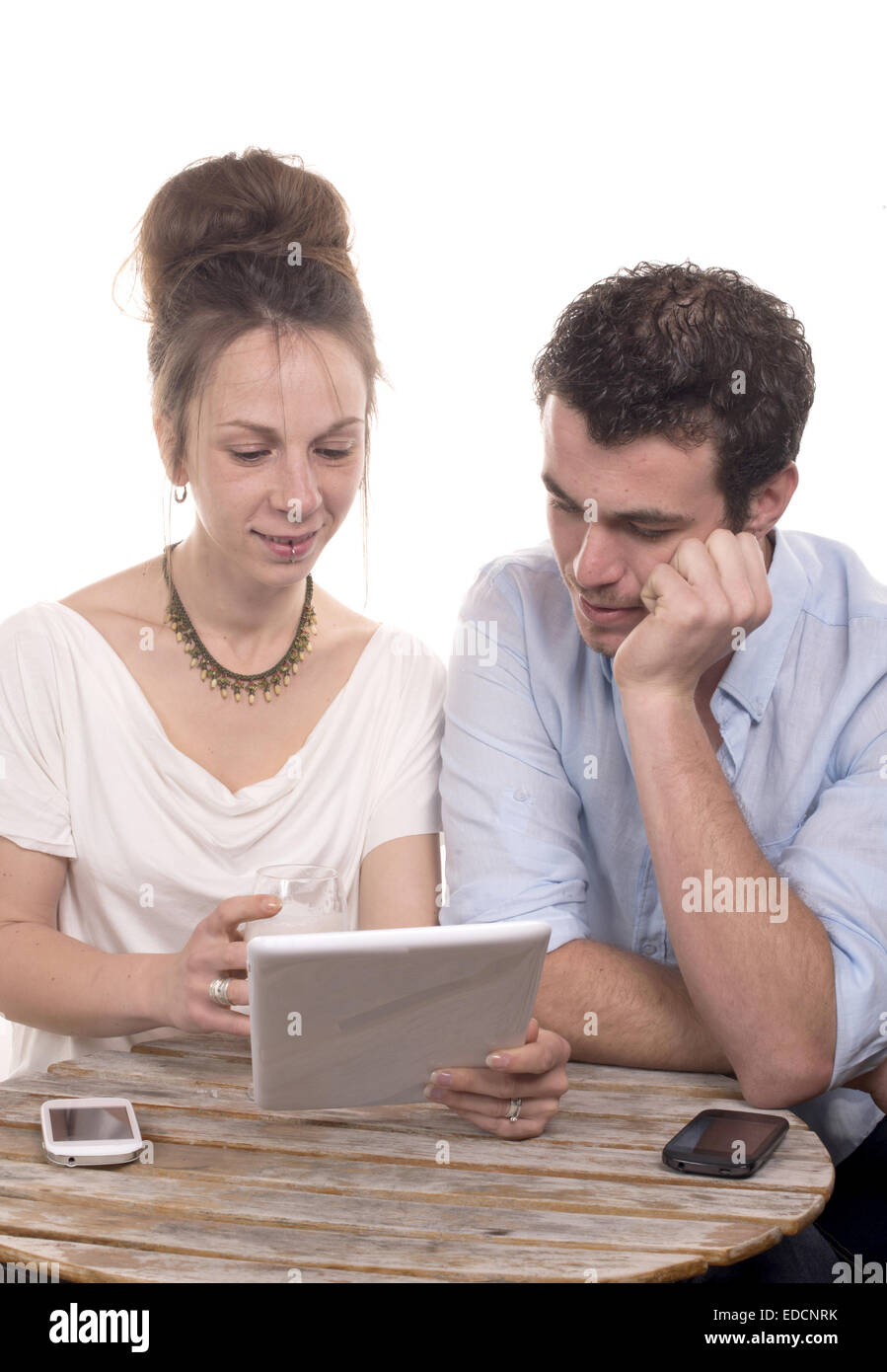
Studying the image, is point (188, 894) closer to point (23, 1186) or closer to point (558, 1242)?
point (23, 1186)

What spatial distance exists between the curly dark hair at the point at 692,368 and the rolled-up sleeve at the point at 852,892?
416 millimetres

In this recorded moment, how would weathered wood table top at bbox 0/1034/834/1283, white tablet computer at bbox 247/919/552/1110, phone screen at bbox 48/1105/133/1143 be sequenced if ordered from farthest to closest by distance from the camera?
phone screen at bbox 48/1105/133/1143 → white tablet computer at bbox 247/919/552/1110 → weathered wood table top at bbox 0/1034/834/1283

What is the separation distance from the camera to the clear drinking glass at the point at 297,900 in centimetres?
152

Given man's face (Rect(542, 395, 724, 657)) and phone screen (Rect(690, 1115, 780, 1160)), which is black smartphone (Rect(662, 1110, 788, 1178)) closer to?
phone screen (Rect(690, 1115, 780, 1160))

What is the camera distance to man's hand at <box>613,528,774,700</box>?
5.72ft

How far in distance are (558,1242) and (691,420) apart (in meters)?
1.07

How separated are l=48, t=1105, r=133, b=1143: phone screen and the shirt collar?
1039 millimetres

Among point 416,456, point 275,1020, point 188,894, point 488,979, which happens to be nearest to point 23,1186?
point 275,1020

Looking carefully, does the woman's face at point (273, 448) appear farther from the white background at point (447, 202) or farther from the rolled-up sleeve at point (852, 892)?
the white background at point (447, 202)

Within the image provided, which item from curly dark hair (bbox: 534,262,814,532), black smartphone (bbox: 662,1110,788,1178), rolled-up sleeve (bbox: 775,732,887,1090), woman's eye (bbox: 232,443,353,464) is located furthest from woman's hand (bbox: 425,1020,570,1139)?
woman's eye (bbox: 232,443,353,464)

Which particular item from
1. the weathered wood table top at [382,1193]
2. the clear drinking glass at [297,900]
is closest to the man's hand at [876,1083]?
the weathered wood table top at [382,1193]

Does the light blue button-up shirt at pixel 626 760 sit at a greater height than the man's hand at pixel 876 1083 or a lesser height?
greater

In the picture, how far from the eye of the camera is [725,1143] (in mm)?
1430

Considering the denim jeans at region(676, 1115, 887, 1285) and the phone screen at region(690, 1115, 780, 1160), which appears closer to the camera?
the phone screen at region(690, 1115, 780, 1160)
